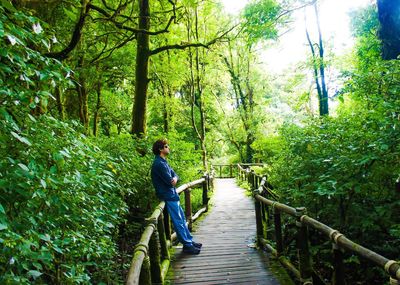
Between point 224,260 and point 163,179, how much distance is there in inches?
71.3

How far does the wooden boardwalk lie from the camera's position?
201 inches

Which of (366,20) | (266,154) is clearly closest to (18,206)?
(366,20)

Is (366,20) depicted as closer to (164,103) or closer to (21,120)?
(164,103)

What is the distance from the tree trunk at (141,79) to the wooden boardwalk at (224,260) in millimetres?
3365

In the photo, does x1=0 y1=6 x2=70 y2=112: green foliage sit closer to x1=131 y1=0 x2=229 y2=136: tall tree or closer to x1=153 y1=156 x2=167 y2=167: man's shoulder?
x1=153 y1=156 x2=167 y2=167: man's shoulder

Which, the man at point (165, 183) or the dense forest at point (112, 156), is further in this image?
the man at point (165, 183)

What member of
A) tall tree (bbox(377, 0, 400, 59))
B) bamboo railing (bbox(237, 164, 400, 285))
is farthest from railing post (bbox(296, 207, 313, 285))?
tall tree (bbox(377, 0, 400, 59))

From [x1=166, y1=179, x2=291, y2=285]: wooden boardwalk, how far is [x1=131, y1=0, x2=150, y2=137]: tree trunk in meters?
3.37

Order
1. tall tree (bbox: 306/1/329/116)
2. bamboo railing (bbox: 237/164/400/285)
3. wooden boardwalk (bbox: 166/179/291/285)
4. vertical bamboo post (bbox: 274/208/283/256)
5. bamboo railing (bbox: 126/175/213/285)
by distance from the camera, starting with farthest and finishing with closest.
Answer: tall tree (bbox: 306/1/329/116) → vertical bamboo post (bbox: 274/208/283/256) → wooden boardwalk (bbox: 166/179/291/285) → bamboo railing (bbox: 126/175/213/285) → bamboo railing (bbox: 237/164/400/285)

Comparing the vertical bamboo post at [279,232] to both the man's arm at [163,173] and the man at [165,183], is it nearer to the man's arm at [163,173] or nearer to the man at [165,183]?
the man at [165,183]

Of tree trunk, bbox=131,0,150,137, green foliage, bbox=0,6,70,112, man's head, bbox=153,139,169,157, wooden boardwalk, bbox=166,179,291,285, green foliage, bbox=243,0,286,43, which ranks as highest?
green foliage, bbox=243,0,286,43

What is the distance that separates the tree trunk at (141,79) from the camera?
9.84 m

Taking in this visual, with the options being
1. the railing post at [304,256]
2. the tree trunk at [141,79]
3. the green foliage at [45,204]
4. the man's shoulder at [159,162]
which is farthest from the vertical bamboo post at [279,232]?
the tree trunk at [141,79]

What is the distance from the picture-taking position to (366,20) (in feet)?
50.7
